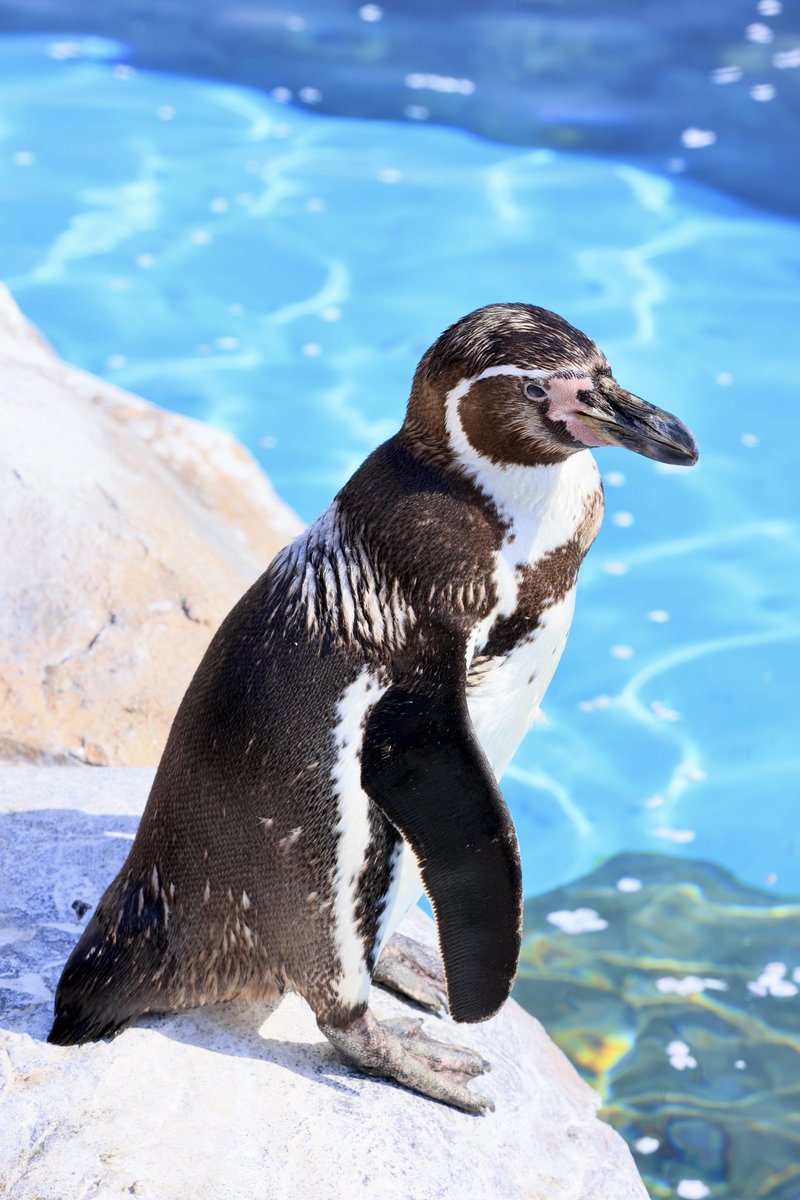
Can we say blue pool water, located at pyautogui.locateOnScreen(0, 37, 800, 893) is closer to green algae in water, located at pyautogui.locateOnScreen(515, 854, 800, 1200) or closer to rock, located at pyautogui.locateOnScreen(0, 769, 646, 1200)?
green algae in water, located at pyautogui.locateOnScreen(515, 854, 800, 1200)

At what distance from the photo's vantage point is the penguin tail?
1.80 metres

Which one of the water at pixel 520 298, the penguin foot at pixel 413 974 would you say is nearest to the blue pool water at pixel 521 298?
the water at pixel 520 298

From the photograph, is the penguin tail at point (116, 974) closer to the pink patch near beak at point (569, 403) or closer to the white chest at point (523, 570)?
the white chest at point (523, 570)

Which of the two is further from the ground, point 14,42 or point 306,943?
point 306,943

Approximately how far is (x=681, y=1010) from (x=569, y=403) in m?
1.76

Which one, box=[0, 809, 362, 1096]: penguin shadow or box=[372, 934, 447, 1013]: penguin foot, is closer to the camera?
box=[0, 809, 362, 1096]: penguin shadow

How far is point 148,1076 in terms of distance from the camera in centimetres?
177

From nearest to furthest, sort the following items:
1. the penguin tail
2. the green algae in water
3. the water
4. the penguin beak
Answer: the penguin beak, the penguin tail, the green algae in water, the water

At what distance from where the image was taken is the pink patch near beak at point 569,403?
1606 millimetres

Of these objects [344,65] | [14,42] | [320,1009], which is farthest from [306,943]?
[14,42]

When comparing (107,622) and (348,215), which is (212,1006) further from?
(348,215)

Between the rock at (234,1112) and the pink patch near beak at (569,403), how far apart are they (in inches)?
33.5

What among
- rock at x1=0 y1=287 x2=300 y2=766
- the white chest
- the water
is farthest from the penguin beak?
the water

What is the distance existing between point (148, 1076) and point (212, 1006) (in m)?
0.16
